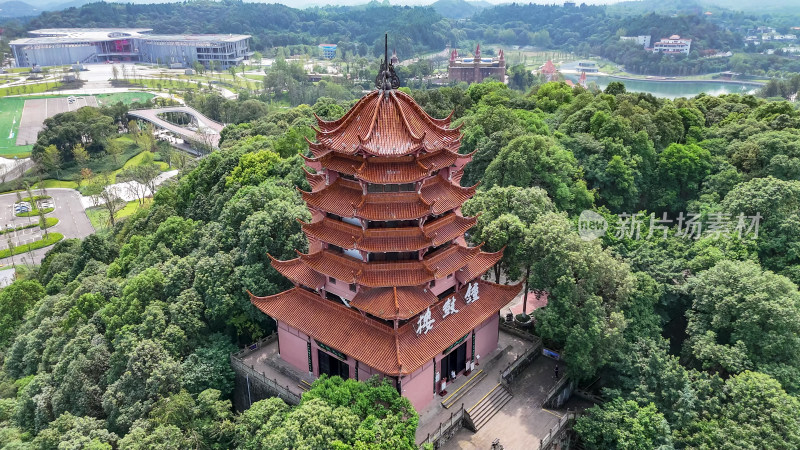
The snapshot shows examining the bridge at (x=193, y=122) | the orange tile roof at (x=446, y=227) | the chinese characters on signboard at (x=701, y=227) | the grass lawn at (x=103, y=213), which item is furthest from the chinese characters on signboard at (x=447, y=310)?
the bridge at (x=193, y=122)

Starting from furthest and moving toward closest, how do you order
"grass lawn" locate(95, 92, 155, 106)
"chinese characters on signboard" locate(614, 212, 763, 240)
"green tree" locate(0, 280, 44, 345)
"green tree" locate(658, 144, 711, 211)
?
"grass lawn" locate(95, 92, 155, 106) → "green tree" locate(0, 280, 44, 345) → "green tree" locate(658, 144, 711, 211) → "chinese characters on signboard" locate(614, 212, 763, 240)

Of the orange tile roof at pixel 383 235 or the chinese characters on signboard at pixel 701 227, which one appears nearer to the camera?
the orange tile roof at pixel 383 235

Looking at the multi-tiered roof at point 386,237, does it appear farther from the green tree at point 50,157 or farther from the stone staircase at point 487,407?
the green tree at point 50,157

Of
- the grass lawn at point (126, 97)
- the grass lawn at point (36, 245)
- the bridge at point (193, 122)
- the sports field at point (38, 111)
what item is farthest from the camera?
the grass lawn at point (126, 97)

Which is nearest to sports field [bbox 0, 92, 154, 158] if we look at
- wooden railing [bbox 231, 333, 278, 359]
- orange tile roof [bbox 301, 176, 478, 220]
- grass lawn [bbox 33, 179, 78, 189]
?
grass lawn [bbox 33, 179, 78, 189]

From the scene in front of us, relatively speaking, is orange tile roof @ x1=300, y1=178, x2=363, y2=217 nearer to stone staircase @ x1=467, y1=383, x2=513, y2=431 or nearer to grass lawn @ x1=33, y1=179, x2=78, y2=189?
stone staircase @ x1=467, y1=383, x2=513, y2=431

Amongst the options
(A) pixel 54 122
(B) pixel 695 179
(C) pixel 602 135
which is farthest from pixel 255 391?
(A) pixel 54 122
